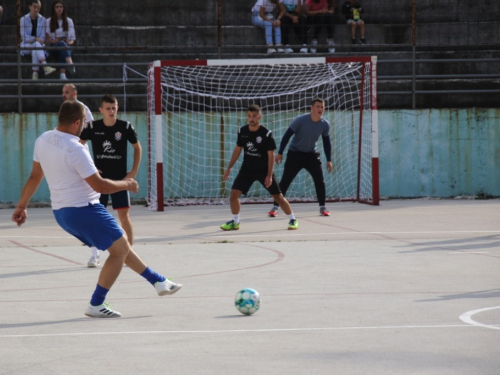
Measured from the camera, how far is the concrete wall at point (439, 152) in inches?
743

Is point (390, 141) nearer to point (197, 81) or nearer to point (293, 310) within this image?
point (197, 81)

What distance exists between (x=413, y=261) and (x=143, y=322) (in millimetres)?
4124

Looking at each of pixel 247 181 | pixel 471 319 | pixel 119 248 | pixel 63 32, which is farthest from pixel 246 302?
pixel 63 32

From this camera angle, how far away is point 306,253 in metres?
10.6

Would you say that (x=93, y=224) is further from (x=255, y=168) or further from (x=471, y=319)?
(x=255, y=168)

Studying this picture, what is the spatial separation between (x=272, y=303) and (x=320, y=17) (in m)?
14.2

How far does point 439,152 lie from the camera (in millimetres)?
18969

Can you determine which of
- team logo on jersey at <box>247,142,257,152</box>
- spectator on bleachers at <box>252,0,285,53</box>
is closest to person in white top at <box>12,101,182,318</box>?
team logo on jersey at <box>247,142,257,152</box>

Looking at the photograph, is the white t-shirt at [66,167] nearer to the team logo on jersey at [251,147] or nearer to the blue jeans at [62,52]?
the team logo on jersey at [251,147]

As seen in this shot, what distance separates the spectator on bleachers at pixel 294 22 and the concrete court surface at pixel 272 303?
26.1ft

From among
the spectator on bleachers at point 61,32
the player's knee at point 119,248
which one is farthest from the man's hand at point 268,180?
the spectator on bleachers at point 61,32

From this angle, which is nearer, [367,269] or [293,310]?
[293,310]

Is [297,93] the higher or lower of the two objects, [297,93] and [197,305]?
the higher

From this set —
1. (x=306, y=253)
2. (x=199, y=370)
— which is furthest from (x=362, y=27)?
(x=199, y=370)
